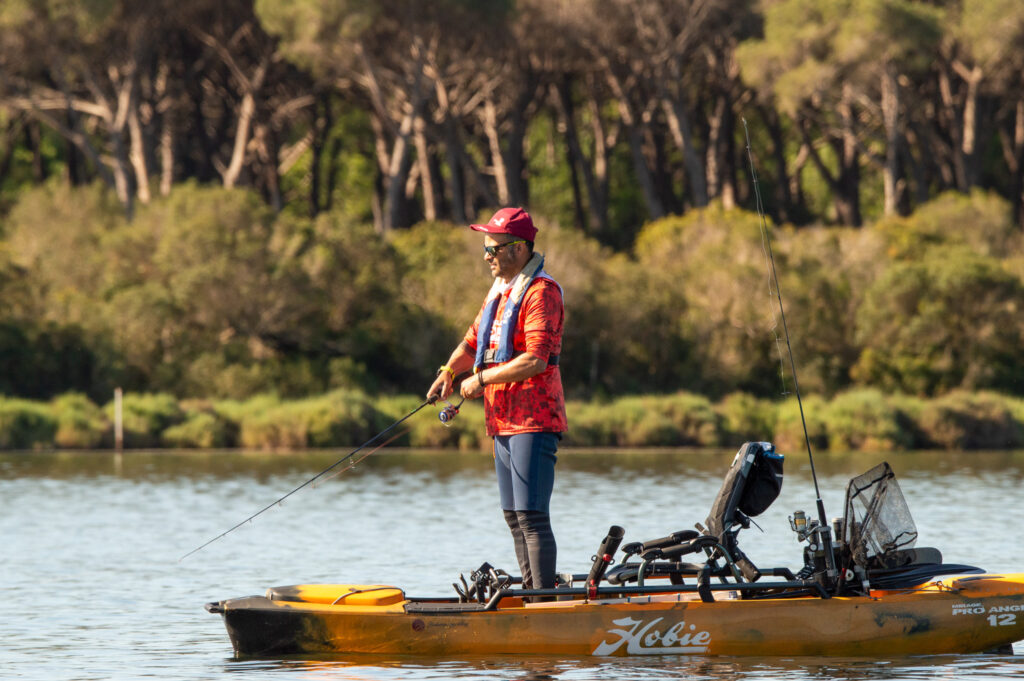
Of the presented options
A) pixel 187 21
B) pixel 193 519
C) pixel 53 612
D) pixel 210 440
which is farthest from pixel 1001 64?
pixel 53 612

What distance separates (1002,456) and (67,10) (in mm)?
21567

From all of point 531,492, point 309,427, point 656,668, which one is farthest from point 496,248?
point 309,427

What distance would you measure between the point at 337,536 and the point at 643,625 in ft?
25.7

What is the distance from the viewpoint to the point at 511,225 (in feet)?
29.5

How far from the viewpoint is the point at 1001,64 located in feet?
138

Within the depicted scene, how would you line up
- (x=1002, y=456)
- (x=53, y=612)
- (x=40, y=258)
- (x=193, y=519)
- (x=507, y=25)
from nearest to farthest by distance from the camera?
(x=53, y=612), (x=193, y=519), (x=1002, y=456), (x=40, y=258), (x=507, y=25)

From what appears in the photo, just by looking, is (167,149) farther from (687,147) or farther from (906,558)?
(906,558)

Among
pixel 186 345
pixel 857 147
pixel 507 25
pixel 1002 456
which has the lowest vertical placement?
pixel 1002 456

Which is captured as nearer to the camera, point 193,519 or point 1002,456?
point 193,519

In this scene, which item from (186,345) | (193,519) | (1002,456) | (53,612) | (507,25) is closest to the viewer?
(53,612)

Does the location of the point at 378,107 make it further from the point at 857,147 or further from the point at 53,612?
the point at 53,612

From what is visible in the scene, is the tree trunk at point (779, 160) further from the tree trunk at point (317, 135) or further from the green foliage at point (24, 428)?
the green foliage at point (24, 428)

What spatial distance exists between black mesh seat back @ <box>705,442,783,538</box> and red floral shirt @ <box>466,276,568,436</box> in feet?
3.12

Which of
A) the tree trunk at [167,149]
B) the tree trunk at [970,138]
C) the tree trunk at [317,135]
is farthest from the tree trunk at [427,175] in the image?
the tree trunk at [970,138]
